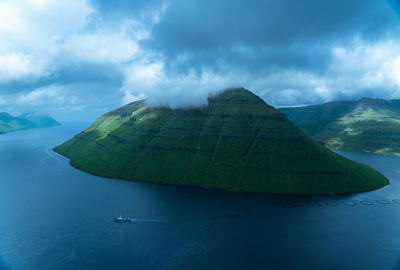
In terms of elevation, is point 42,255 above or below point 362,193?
below

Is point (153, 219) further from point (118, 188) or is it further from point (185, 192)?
point (118, 188)

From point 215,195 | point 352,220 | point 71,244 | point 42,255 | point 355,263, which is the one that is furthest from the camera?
point 215,195

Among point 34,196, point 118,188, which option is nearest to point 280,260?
point 118,188

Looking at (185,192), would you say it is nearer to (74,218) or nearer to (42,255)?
(74,218)

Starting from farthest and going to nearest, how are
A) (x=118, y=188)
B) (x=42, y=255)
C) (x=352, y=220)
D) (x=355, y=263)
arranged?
(x=118, y=188) → (x=352, y=220) → (x=42, y=255) → (x=355, y=263)

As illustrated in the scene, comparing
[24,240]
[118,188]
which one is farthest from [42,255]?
[118,188]

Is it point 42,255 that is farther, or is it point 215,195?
point 215,195
